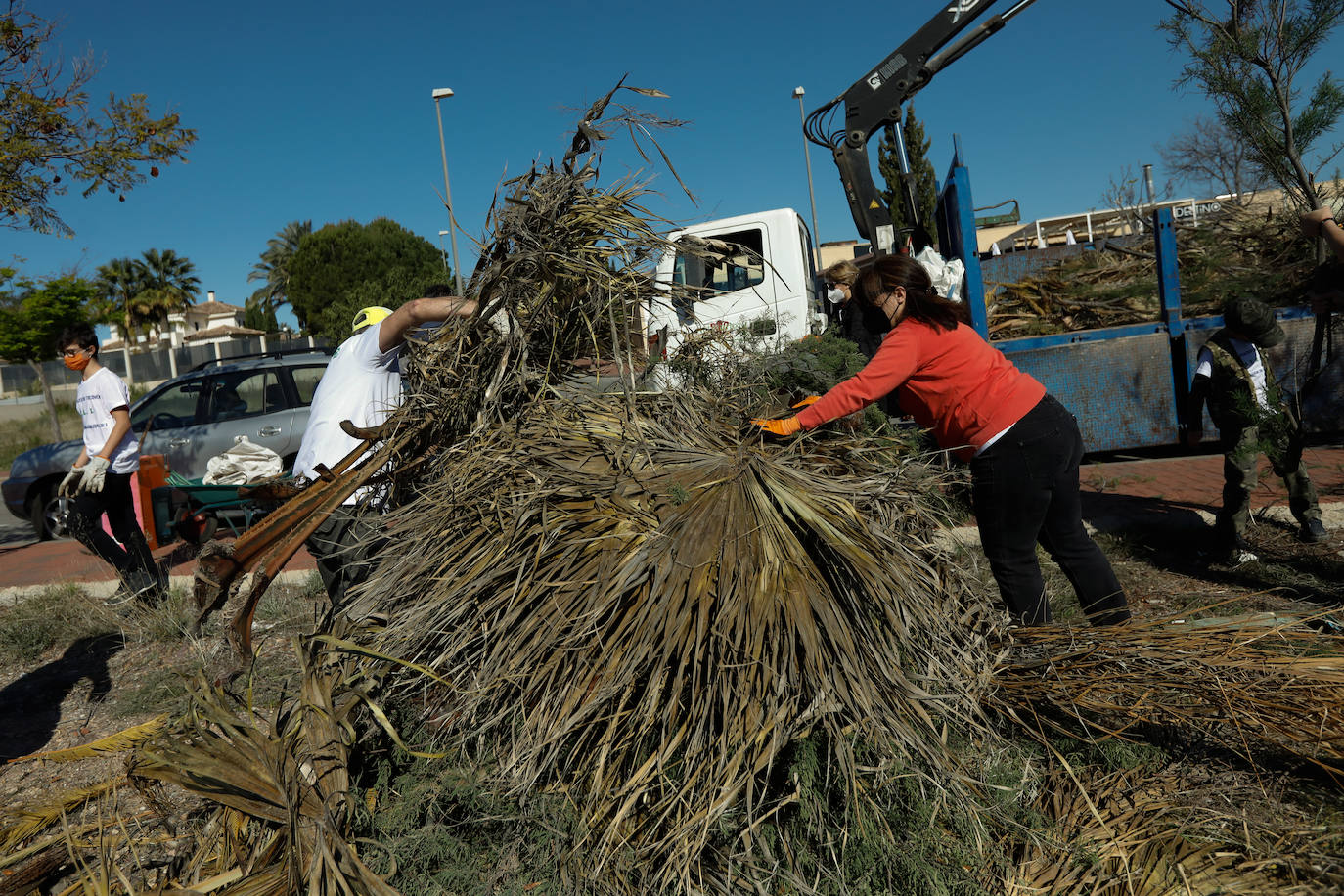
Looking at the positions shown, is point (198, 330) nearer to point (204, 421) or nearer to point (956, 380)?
point (204, 421)

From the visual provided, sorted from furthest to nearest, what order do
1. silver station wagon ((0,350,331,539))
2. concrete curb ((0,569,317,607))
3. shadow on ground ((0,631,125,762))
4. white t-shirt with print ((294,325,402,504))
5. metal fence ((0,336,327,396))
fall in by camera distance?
metal fence ((0,336,327,396))
silver station wagon ((0,350,331,539))
concrete curb ((0,569,317,607))
shadow on ground ((0,631,125,762))
white t-shirt with print ((294,325,402,504))

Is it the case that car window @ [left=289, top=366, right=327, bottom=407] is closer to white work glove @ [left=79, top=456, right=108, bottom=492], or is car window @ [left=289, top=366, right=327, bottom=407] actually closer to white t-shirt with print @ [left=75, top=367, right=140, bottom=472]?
white t-shirt with print @ [left=75, top=367, right=140, bottom=472]

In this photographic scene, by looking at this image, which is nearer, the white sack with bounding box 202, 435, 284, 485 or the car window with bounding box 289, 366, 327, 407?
the white sack with bounding box 202, 435, 284, 485

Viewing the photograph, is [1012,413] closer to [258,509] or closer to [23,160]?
[258,509]

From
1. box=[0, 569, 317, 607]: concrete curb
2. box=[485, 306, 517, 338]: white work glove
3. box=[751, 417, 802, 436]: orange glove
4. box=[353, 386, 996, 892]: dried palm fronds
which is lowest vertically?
box=[0, 569, 317, 607]: concrete curb

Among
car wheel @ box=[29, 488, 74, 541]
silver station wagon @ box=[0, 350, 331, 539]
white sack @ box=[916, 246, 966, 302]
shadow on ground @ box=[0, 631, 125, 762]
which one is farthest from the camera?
car wheel @ box=[29, 488, 74, 541]

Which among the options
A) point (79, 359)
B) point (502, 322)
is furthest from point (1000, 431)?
point (79, 359)

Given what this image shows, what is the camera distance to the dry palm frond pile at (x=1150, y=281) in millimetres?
6691

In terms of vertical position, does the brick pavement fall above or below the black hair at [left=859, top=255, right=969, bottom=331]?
below

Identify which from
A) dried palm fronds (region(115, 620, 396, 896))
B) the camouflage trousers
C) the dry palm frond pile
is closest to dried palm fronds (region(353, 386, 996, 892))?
dried palm fronds (region(115, 620, 396, 896))

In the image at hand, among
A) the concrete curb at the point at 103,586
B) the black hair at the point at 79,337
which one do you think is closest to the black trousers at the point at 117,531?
the concrete curb at the point at 103,586

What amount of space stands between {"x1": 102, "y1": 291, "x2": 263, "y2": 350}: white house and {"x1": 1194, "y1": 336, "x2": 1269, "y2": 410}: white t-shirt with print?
4486 cm

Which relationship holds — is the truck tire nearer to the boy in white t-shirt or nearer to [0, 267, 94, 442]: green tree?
the boy in white t-shirt

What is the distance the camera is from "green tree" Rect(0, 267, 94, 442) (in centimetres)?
1791
